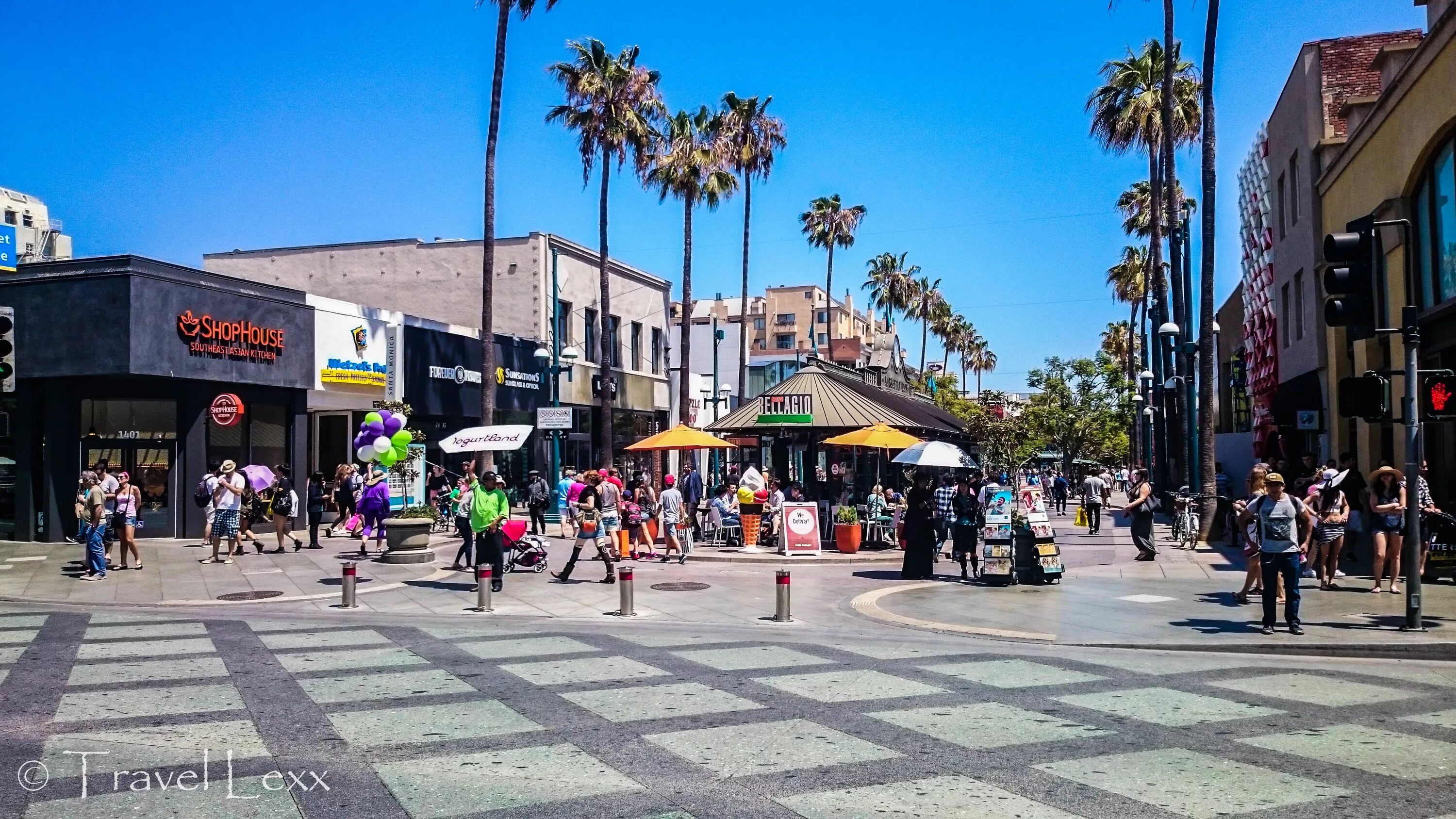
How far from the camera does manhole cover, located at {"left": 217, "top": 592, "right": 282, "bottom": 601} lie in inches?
618

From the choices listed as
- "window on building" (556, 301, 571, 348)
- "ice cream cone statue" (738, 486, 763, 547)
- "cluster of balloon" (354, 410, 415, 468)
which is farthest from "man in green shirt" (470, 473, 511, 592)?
"window on building" (556, 301, 571, 348)

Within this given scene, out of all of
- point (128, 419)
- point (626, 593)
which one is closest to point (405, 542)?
point (626, 593)

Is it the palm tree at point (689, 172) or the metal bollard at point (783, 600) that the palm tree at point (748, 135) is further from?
the metal bollard at point (783, 600)

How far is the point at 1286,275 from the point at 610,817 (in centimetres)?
2897

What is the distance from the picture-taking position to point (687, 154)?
39.2m

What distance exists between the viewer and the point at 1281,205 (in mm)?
30594

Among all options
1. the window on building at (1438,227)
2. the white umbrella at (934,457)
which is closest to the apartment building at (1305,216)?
the window on building at (1438,227)

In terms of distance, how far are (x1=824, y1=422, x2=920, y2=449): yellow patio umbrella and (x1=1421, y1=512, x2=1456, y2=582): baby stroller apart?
10.3 meters

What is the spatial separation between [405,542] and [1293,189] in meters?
23.3

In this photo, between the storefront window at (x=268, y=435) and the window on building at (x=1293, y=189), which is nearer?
the storefront window at (x=268, y=435)

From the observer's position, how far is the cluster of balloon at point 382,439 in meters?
21.4

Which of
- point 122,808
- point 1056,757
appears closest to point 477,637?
point 122,808

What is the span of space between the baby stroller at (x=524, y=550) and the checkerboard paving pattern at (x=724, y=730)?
6.98m

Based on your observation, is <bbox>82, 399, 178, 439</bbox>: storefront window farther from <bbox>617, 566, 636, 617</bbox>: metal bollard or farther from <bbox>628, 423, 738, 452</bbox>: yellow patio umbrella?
<bbox>617, 566, 636, 617</bbox>: metal bollard
